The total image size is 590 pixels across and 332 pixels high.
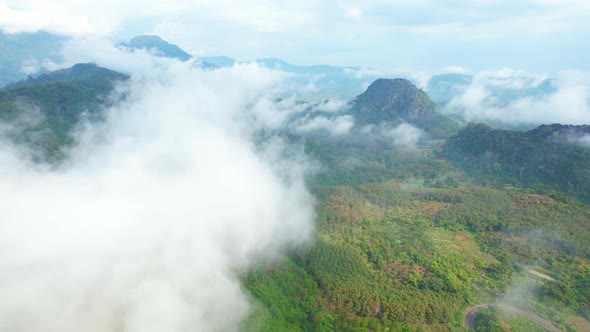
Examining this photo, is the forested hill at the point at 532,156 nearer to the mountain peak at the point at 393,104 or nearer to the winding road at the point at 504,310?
the mountain peak at the point at 393,104

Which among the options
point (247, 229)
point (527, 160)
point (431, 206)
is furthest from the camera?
point (527, 160)

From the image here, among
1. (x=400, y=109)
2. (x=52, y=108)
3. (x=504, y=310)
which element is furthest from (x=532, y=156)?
(x=52, y=108)

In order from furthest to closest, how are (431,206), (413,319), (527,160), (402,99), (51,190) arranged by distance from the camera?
(402,99) < (527,160) < (431,206) < (51,190) < (413,319)

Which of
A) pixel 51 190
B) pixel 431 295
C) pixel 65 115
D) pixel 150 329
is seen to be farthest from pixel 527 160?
pixel 65 115

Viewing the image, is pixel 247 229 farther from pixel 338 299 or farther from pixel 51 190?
pixel 51 190

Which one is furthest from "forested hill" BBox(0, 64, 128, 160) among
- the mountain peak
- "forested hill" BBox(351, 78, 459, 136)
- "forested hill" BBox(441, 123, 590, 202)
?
"forested hill" BBox(441, 123, 590, 202)

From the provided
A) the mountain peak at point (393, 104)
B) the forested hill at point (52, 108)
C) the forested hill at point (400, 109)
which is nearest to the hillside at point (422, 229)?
the forested hill at point (52, 108)

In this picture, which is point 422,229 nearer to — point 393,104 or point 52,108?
point 52,108
